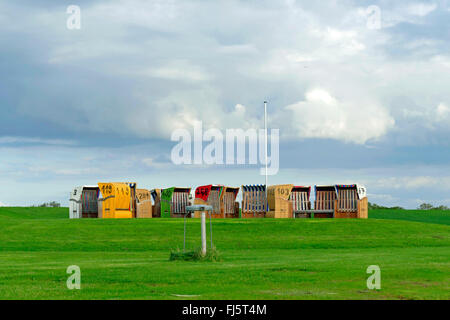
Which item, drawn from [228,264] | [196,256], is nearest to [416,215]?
[196,256]

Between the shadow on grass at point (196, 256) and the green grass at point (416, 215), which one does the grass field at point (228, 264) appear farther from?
the green grass at point (416, 215)

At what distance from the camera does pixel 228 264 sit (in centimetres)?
2005

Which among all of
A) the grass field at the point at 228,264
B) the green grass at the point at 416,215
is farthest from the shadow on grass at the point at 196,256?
the green grass at the point at 416,215

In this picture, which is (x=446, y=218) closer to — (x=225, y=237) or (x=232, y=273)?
(x=225, y=237)

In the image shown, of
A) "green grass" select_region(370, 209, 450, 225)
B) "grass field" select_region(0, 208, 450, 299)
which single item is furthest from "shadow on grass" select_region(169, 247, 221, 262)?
"green grass" select_region(370, 209, 450, 225)

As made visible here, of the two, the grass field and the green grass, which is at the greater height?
the grass field

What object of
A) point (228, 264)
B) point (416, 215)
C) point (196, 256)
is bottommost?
point (416, 215)

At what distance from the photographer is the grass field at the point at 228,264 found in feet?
44.5

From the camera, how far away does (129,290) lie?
548 inches

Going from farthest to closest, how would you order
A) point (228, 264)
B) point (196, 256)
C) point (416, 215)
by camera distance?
point (416, 215) < point (196, 256) < point (228, 264)

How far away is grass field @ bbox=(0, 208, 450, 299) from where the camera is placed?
44.5 feet

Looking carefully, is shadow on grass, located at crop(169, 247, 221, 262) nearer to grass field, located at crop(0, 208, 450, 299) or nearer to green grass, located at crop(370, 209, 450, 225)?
grass field, located at crop(0, 208, 450, 299)

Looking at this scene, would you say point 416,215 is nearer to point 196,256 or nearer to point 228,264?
point 196,256
